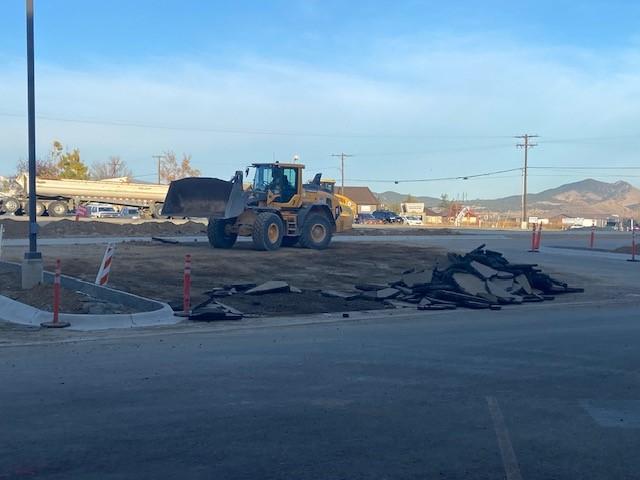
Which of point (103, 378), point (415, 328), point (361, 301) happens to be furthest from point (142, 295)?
point (103, 378)

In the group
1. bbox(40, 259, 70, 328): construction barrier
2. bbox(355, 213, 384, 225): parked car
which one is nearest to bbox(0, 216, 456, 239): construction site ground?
bbox(40, 259, 70, 328): construction barrier

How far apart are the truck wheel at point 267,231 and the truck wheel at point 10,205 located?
34.5 m

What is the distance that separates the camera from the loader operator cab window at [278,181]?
103 feet

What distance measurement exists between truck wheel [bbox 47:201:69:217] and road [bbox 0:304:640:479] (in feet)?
161

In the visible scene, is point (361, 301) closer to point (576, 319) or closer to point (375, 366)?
point (576, 319)

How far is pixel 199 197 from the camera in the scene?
1240 inches

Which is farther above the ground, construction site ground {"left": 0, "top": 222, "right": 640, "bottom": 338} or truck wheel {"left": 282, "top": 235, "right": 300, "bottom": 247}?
truck wheel {"left": 282, "top": 235, "right": 300, "bottom": 247}

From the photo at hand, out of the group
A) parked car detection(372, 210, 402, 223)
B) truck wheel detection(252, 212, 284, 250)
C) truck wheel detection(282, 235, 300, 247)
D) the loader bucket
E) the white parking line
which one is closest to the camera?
the white parking line

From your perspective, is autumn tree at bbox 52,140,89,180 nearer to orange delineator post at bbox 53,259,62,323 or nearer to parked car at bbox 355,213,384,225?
parked car at bbox 355,213,384,225

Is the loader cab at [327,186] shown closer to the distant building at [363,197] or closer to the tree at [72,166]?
the tree at [72,166]

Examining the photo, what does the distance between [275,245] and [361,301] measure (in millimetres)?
11721

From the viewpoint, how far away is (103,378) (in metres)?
10.1

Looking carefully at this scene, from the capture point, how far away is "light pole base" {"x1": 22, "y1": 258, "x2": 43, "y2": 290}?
707 inches

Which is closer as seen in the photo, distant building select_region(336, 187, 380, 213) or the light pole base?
the light pole base
